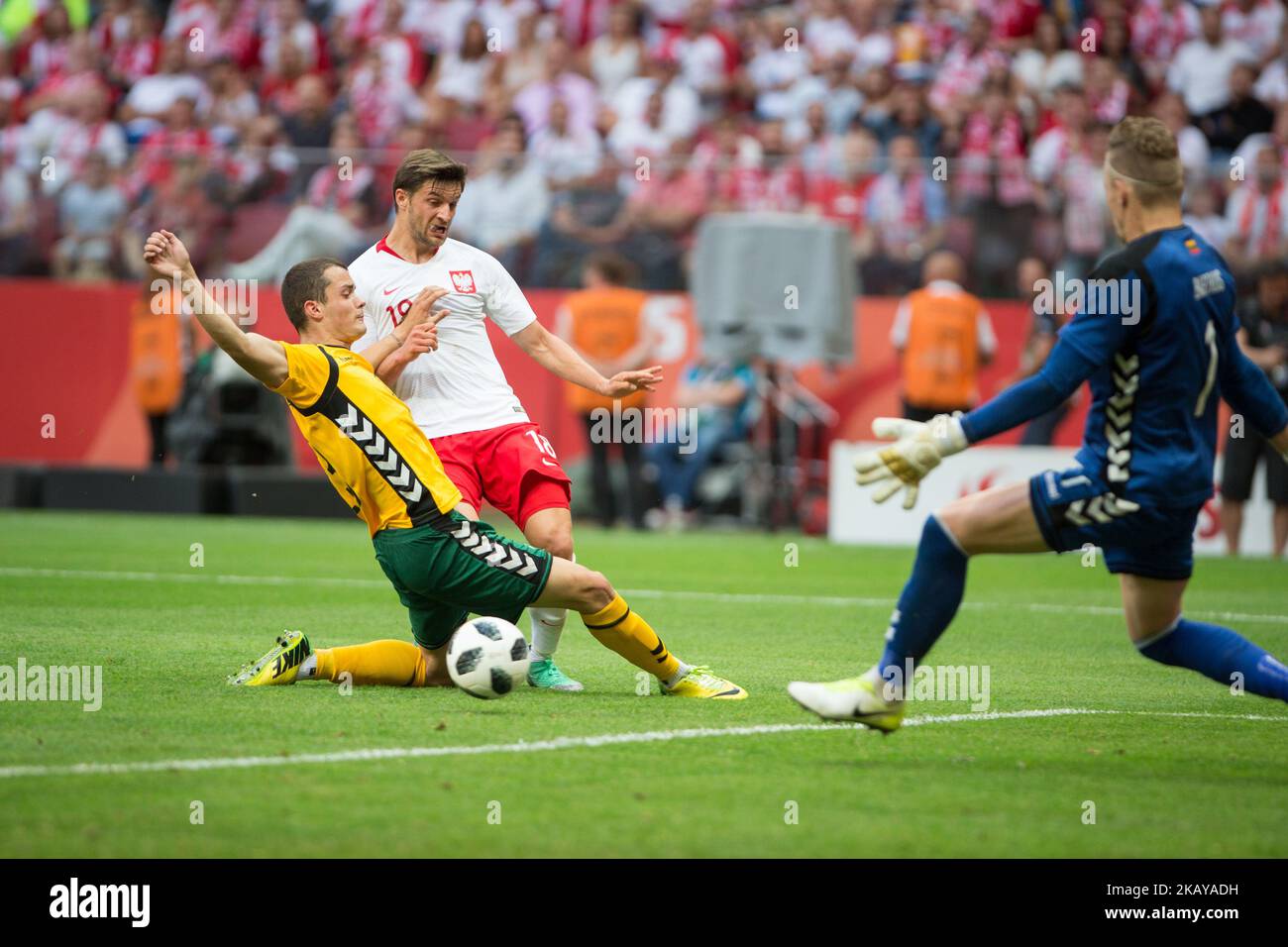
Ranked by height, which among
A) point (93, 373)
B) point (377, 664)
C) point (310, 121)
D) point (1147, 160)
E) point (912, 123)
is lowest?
point (377, 664)

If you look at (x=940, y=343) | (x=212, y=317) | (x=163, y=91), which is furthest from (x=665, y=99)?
(x=212, y=317)

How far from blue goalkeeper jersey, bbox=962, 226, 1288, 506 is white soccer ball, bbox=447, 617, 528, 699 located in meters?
2.04

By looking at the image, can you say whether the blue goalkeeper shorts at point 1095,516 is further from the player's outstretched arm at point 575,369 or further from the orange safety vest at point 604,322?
the orange safety vest at point 604,322

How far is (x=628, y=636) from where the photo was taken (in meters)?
7.31

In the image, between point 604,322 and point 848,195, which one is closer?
point 604,322

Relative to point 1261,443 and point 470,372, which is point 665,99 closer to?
point 1261,443

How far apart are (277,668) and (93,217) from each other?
45.8 ft

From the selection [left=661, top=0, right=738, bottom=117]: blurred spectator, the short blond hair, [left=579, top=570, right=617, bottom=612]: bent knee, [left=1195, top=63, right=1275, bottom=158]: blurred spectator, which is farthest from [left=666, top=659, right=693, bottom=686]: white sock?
[left=661, top=0, right=738, bottom=117]: blurred spectator

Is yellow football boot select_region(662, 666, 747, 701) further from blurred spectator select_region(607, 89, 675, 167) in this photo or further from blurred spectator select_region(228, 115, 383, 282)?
blurred spectator select_region(607, 89, 675, 167)

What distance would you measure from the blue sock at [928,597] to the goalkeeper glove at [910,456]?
0.29m

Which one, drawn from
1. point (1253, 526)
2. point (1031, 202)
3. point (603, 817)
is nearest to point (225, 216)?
Result: point (1031, 202)
